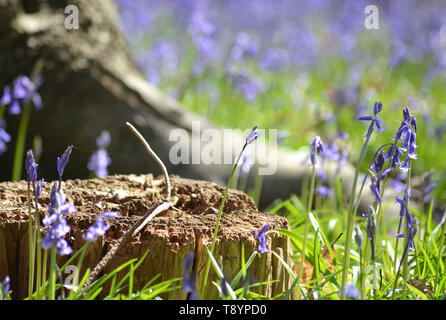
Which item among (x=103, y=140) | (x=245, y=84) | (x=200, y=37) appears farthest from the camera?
(x=200, y=37)

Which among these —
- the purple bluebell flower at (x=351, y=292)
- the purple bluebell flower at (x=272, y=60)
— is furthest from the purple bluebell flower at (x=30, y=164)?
the purple bluebell flower at (x=272, y=60)

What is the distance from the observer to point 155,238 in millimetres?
1812

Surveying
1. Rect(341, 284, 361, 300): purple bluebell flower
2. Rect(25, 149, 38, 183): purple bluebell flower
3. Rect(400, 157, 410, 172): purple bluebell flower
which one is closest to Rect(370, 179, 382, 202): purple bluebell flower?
Rect(400, 157, 410, 172): purple bluebell flower

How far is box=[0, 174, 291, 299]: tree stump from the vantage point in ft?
5.98

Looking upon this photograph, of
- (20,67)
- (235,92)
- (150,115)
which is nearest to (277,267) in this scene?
(150,115)

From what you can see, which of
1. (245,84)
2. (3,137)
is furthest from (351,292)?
(245,84)

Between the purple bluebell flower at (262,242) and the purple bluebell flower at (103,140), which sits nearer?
the purple bluebell flower at (262,242)

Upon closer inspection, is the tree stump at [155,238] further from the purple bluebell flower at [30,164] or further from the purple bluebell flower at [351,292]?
the purple bluebell flower at [351,292]

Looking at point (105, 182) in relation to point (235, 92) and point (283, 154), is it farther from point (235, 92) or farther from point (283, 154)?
point (235, 92)

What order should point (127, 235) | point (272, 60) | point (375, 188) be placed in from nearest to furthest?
point (375, 188)
point (127, 235)
point (272, 60)

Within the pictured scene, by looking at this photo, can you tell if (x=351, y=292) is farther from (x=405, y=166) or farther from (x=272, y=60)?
(x=272, y=60)

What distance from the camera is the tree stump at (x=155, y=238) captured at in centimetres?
182
